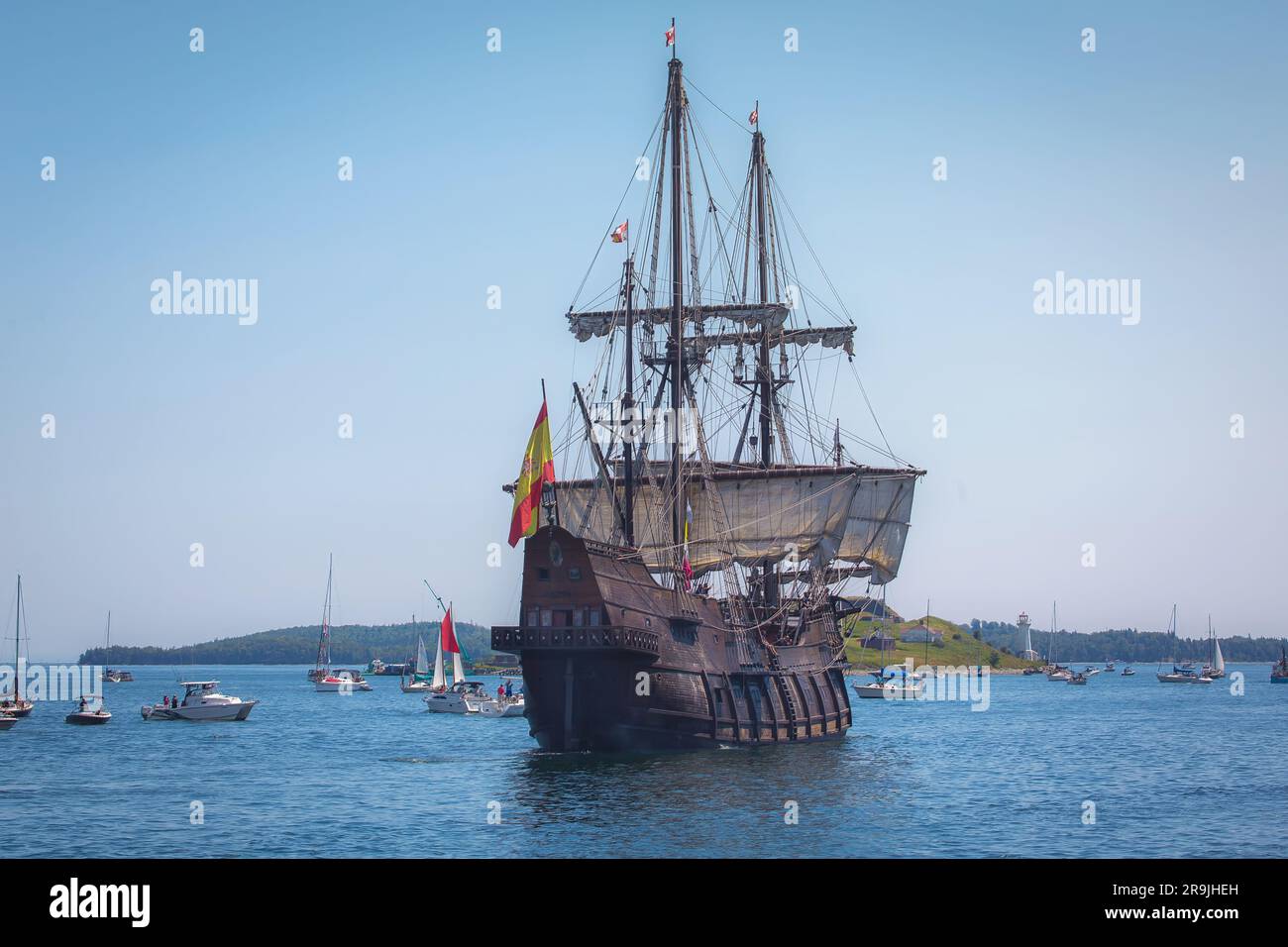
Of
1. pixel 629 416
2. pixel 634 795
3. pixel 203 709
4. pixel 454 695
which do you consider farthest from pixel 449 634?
pixel 634 795

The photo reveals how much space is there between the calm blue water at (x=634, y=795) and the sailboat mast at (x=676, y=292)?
45.8 feet

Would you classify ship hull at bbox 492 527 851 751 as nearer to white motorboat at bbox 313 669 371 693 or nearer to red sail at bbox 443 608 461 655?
red sail at bbox 443 608 461 655

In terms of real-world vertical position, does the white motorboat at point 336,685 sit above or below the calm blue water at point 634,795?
below

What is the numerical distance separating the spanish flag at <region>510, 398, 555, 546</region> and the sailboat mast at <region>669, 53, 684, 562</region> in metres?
13.6

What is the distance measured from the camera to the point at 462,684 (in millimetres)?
116188

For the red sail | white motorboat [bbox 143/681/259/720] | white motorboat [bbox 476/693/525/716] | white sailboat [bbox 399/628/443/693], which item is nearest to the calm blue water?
white motorboat [bbox 143/681/259/720]

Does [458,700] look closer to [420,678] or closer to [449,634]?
[449,634]

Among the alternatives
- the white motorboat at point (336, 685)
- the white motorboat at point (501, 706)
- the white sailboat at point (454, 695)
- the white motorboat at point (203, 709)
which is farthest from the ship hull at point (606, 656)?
the white motorboat at point (336, 685)

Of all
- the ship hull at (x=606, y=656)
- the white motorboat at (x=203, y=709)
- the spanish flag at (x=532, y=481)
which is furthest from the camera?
the white motorboat at (x=203, y=709)

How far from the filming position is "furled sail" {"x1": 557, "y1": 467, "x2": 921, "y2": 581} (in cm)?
8369

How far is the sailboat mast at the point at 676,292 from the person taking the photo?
219 ft

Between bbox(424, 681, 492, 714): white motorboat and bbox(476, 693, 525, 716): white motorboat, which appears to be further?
bbox(424, 681, 492, 714): white motorboat

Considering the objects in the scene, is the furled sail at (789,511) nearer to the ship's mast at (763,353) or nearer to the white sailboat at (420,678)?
the ship's mast at (763,353)
